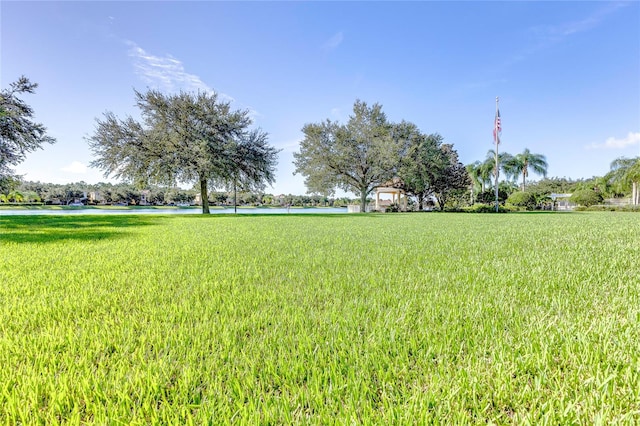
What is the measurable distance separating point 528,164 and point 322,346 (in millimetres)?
51056

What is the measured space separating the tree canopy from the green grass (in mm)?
16966

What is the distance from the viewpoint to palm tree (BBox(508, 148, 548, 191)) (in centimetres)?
3837

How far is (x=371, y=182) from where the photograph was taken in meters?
27.2

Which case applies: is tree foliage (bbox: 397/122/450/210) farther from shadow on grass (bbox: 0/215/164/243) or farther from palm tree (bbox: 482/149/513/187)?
shadow on grass (bbox: 0/215/164/243)

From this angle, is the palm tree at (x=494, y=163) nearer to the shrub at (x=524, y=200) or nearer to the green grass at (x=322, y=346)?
the shrub at (x=524, y=200)

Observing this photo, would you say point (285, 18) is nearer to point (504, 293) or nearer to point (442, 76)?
point (442, 76)

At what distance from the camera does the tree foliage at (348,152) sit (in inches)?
1008

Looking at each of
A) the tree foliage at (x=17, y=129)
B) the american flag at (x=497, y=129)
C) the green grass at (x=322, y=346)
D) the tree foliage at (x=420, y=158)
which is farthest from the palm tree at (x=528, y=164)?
the tree foliage at (x=17, y=129)

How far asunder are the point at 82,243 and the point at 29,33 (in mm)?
13662

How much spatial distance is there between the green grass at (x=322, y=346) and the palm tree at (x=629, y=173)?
4026 cm

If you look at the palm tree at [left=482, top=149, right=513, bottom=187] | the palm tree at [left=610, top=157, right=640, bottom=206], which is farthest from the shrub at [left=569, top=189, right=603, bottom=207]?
the palm tree at [left=482, top=149, right=513, bottom=187]

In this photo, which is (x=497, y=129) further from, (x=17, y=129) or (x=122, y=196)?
(x=122, y=196)

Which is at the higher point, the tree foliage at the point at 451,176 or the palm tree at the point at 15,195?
the tree foliage at the point at 451,176

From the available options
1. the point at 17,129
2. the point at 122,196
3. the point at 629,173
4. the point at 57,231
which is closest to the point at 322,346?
the point at 57,231
